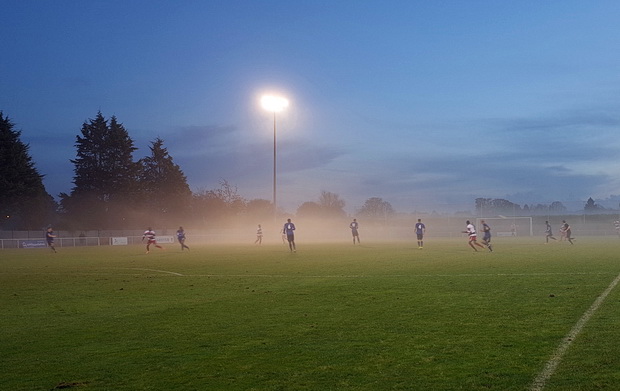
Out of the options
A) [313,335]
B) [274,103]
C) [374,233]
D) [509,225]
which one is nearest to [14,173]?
[274,103]

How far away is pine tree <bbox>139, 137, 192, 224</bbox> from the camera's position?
92.0 metres

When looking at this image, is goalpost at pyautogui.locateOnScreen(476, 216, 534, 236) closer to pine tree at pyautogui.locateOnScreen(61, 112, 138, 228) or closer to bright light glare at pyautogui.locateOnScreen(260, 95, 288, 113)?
bright light glare at pyautogui.locateOnScreen(260, 95, 288, 113)

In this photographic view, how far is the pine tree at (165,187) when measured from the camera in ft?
302

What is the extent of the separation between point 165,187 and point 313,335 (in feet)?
289

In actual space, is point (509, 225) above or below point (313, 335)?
above

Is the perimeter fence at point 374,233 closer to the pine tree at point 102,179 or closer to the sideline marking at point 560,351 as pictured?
the pine tree at point 102,179

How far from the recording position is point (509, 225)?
249 feet

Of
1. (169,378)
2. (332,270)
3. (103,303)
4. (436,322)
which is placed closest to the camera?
(169,378)

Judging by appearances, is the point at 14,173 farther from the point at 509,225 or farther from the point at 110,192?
the point at 509,225

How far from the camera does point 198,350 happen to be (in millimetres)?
7633

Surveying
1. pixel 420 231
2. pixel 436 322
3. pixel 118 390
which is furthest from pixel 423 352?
pixel 420 231

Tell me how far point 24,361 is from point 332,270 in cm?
1350

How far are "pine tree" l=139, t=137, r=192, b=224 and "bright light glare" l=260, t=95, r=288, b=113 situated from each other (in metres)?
44.3

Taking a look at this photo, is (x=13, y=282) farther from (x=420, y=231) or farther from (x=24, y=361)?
(x=420, y=231)
